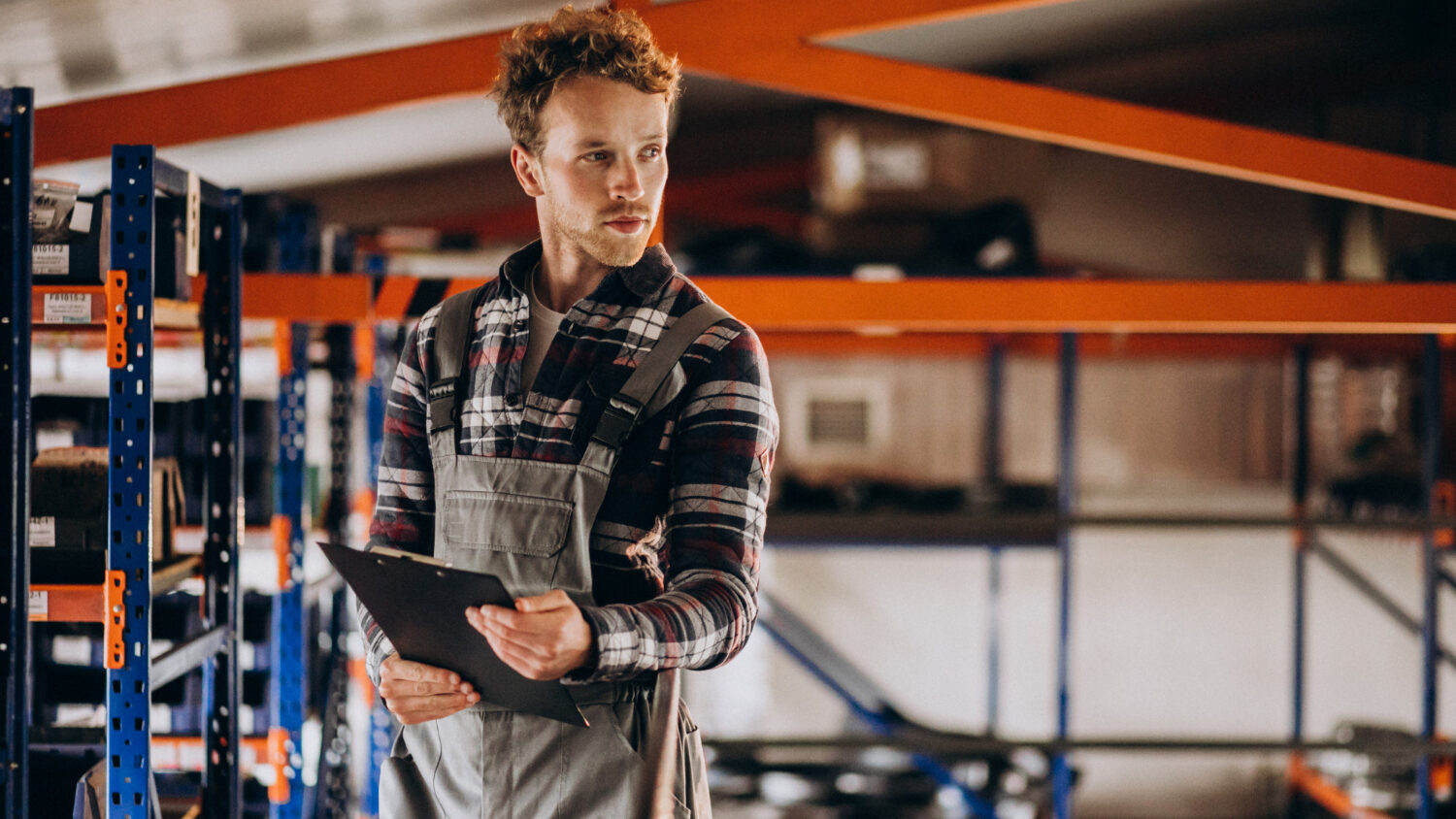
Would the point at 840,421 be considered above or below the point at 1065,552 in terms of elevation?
above

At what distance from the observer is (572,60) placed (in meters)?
1.29

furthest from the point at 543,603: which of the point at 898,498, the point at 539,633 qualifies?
the point at 898,498

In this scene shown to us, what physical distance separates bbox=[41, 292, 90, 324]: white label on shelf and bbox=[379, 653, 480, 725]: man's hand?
1286 millimetres

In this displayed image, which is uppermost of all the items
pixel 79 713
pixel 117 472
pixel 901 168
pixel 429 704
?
pixel 901 168

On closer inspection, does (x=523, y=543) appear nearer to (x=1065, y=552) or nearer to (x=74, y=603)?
(x=74, y=603)

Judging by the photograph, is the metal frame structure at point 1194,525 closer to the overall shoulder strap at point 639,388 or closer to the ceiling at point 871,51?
the overall shoulder strap at point 639,388

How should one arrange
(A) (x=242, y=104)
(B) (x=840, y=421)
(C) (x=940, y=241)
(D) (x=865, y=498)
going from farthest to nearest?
(B) (x=840, y=421), (D) (x=865, y=498), (C) (x=940, y=241), (A) (x=242, y=104)

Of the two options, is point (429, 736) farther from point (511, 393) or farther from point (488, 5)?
point (488, 5)

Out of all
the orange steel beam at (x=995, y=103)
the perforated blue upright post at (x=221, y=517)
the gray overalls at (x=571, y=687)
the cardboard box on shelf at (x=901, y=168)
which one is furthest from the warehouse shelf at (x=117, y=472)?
the cardboard box on shelf at (x=901, y=168)

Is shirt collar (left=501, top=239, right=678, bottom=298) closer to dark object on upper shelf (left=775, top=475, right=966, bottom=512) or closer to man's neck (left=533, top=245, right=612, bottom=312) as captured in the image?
man's neck (left=533, top=245, right=612, bottom=312)

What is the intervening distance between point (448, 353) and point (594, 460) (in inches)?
12.2

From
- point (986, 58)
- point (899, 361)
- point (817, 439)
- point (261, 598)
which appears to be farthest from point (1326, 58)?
point (261, 598)

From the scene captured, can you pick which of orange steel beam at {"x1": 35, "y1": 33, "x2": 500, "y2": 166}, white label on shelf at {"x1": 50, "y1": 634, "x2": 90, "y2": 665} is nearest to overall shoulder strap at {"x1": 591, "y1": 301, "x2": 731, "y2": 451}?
orange steel beam at {"x1": 35, "y1": 33, "x2": 500, "y2": 166}

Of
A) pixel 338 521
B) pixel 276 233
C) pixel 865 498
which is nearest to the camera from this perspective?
pixel 276 233
